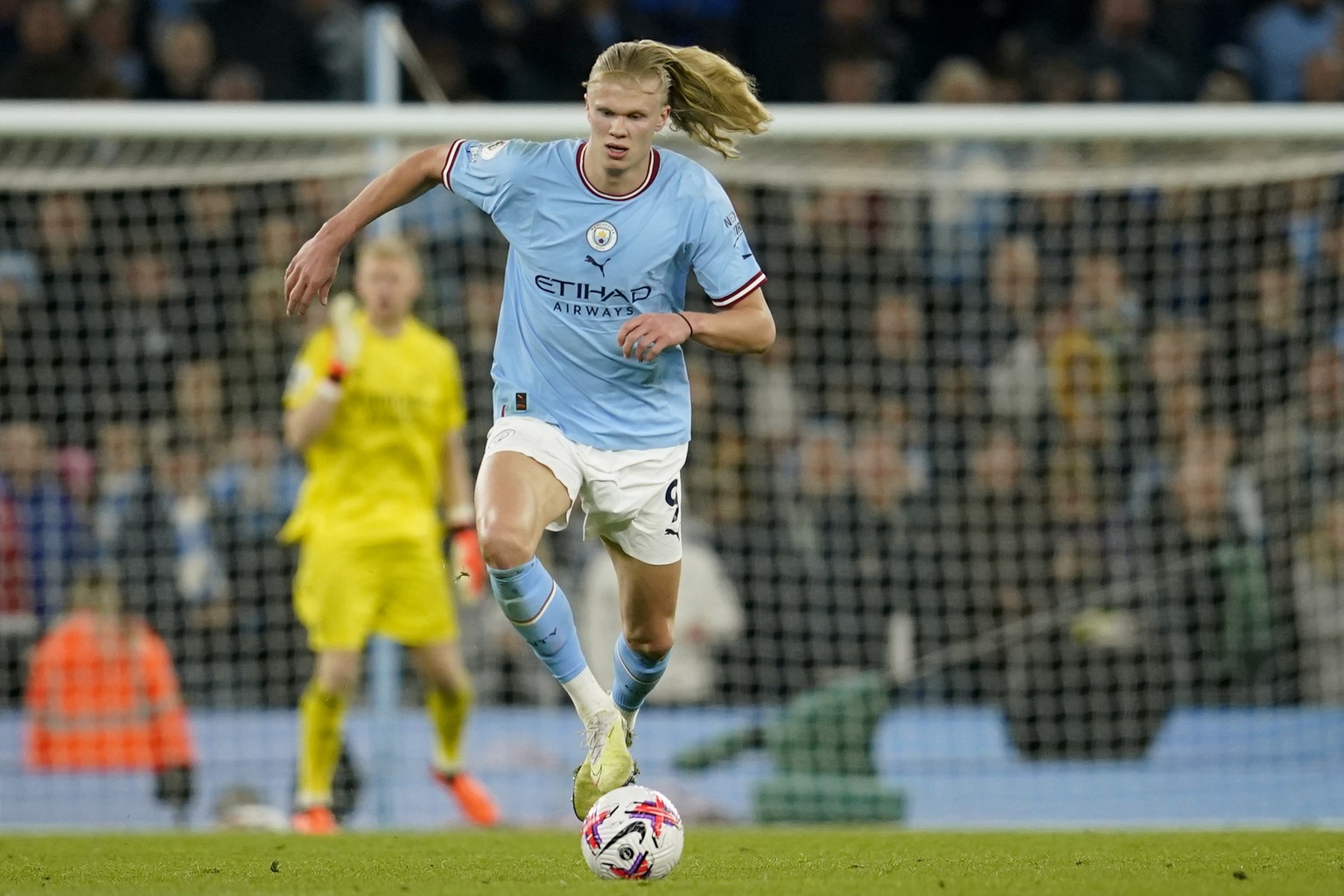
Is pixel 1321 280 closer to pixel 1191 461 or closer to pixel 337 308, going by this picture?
pixel 1191 461

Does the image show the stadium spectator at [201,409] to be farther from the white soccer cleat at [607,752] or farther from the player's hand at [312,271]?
the white soccer cleat at [607,752]

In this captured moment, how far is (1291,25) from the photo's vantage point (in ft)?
41.6

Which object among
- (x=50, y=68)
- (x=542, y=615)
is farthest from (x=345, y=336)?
(x=50, y=68)

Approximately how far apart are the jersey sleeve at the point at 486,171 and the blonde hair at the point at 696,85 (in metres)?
0.32

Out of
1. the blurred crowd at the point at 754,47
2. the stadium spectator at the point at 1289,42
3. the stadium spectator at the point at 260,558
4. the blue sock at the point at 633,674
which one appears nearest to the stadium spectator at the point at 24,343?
the stadium spectator at the point at 260,558

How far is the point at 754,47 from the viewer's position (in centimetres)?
1291

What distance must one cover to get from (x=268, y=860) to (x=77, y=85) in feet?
24.7

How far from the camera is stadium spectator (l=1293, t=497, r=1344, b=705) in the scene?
8.73 meters

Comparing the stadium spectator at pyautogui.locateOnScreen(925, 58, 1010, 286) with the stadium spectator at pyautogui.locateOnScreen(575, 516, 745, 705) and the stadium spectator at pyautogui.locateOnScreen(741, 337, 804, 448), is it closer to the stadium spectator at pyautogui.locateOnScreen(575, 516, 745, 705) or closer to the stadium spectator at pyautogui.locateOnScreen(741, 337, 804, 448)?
the stadium spectator at pyautogui.locateOnScreen(741, 337, 804, 448)

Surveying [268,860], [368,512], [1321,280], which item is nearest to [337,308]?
[368,512]

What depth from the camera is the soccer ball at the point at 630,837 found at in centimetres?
460

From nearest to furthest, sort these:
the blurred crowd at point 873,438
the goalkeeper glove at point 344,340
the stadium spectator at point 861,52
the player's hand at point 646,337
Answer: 1. the player's hand at point 646,337
2. the goalkeeper glove at point 344,340
3. the blurred crowd at point 873,438
4. the stadium spectator at point 861,52

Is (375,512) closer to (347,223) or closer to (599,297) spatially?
(347,223)

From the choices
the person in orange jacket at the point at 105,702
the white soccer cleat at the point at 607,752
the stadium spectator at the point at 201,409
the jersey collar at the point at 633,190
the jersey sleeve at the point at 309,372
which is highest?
the jersey collar at the point at 633,190
